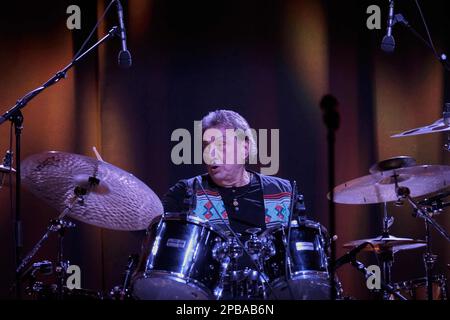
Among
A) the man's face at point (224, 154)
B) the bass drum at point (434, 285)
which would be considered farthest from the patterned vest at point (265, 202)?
the bass drum at point (434, 285)

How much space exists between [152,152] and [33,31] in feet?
3.64

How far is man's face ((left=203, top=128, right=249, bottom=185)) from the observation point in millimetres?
3795

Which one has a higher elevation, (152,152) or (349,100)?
(349,100)

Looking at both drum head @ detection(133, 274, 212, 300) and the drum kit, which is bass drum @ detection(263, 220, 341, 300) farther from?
drum head @ detection(133, 274, 212, 300)

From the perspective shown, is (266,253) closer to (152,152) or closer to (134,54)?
(152,152)

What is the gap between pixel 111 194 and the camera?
3.25 meters

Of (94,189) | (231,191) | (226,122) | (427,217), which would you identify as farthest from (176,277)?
(427,217)

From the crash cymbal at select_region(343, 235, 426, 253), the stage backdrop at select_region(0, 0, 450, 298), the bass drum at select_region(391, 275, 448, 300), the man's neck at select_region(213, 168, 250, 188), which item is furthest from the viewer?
the stage backdrop at select_region(0, 0, 450, 298)

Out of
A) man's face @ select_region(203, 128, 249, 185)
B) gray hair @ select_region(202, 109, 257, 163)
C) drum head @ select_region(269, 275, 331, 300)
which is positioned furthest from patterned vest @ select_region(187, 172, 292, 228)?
drum head @ select_region(269, 275, 331, 300)

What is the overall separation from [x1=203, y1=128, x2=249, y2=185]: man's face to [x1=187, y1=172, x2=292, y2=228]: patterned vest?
4.0 inches

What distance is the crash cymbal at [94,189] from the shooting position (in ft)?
9.89

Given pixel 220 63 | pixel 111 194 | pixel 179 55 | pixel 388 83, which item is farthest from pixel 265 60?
pixel 111 194

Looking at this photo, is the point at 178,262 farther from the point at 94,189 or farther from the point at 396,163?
the point at 396,163

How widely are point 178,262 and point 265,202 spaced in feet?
3.22
